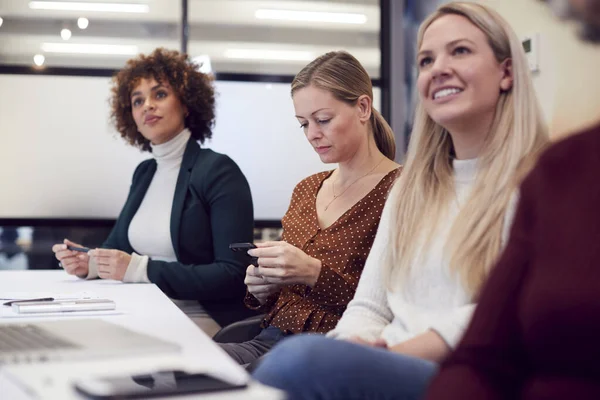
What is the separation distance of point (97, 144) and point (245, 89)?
2.61 feet

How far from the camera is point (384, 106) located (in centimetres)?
385

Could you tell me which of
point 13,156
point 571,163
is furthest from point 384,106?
point 571,163

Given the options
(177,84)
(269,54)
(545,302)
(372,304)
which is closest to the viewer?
(545,302)

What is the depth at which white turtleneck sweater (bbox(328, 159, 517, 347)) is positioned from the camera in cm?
141

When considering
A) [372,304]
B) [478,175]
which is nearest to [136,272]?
[372,304]

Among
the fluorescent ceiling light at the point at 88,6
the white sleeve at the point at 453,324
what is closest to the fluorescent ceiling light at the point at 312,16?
the fluorescent ceiling light at the point at 88,6

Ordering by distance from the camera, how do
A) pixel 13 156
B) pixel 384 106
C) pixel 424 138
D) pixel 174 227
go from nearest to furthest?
pixel 424 138
pixel 174 227
pixel 13 156
pixel 384 106

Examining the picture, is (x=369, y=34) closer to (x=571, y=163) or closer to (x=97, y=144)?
(x=97, y=144)

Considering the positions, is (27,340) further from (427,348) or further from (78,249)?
(78,249)

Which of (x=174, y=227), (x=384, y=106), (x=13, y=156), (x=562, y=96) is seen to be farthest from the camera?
(x=384, y=106)

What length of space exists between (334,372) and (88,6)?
3.11 metres

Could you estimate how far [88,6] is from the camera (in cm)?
364

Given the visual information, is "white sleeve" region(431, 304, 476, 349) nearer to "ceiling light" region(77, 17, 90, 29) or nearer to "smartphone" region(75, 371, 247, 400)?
"smartphone" region(75, 371, 247, 400)

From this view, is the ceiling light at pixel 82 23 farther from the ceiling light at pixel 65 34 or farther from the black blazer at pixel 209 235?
the black blazer at pixel 209 235
